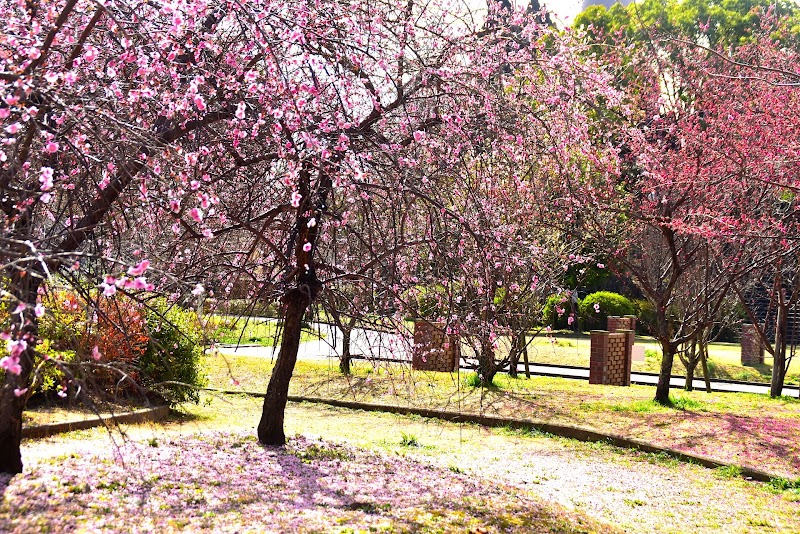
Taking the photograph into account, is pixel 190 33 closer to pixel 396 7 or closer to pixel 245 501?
pixel 396 7

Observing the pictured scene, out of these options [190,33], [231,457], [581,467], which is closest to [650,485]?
[581,467]

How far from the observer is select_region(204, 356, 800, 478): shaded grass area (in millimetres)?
9391

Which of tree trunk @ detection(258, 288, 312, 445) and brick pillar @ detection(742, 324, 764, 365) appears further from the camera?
brick pillar @ detection(742, 324, 764, 365)

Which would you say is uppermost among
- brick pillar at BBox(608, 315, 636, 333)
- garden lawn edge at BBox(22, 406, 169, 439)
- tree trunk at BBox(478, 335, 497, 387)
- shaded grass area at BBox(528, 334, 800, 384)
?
brick pillar at BBox(608, 315, 636, 333)

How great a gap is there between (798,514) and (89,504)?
602 centimetres

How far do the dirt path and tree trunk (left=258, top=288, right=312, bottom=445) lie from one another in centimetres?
108

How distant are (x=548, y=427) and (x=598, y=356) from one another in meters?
4.30

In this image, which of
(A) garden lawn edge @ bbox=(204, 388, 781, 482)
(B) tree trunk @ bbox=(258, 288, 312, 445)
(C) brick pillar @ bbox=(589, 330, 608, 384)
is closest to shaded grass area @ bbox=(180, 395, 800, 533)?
(A) garden lawn edge @ bbox=(204, 388, 781, 482)

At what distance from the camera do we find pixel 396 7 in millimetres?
6051

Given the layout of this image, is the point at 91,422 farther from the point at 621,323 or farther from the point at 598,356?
the point at 621,323

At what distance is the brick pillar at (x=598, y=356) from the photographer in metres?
14.7

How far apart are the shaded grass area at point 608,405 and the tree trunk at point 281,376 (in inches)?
26.6

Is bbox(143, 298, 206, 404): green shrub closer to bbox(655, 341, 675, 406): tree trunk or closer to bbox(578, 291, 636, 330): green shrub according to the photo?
bbox(655, 341, 675, 406): tree trunk

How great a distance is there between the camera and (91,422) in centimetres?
823
